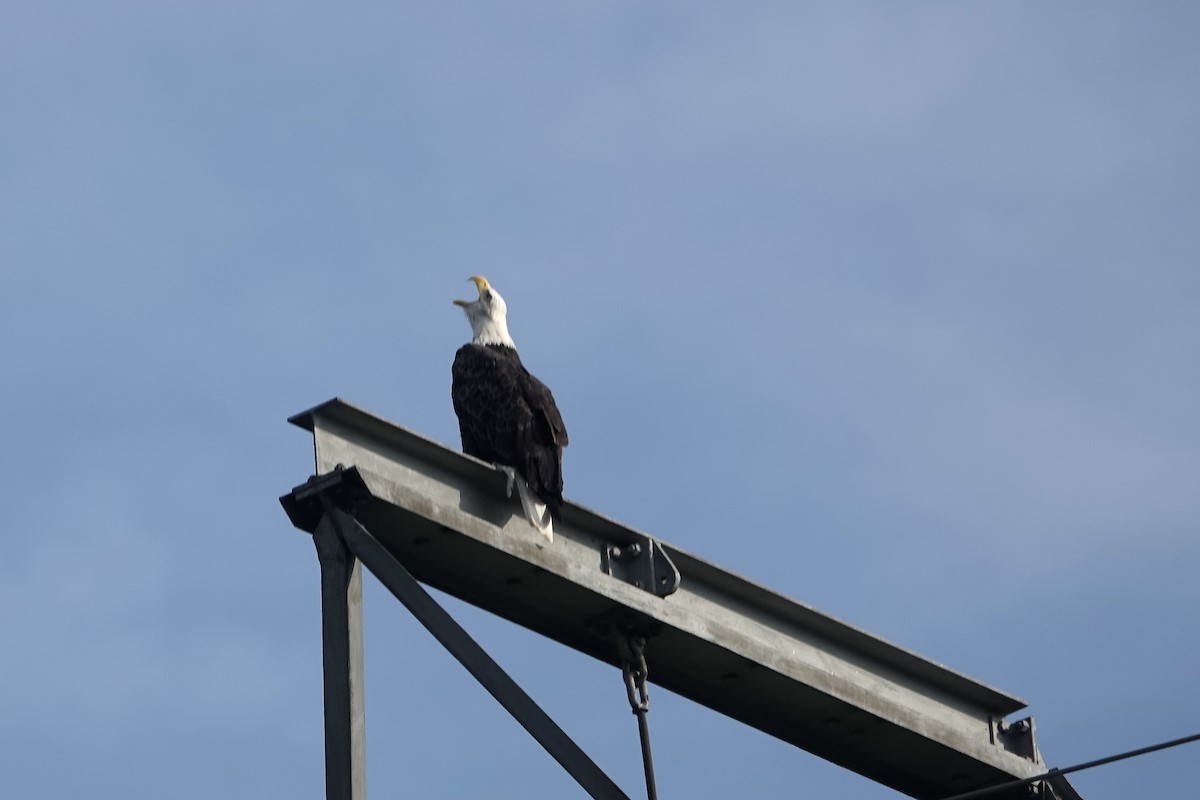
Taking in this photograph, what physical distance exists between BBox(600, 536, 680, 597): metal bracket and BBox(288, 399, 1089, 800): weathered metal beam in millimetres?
11

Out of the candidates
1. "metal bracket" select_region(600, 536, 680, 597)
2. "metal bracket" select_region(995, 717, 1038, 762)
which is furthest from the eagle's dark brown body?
"metal bracket" select_region(995, 717, 1038, 762)

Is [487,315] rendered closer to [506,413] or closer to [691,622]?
[506,413]

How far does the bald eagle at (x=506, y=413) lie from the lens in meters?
7.75

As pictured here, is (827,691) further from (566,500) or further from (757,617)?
(566,500)

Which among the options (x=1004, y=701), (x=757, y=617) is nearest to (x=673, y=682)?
(x=757, y=617)

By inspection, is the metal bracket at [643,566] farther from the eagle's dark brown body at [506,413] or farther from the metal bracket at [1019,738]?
the metal bracket at [1019,738]

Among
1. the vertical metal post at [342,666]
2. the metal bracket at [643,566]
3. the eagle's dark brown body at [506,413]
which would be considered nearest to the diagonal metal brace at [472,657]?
the vertical metal post at [342,666]

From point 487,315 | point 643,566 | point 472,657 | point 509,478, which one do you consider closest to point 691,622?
point 643,566

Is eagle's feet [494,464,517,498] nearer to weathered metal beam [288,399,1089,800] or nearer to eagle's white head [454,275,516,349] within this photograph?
weathered metal beam [288,399,1089,800]

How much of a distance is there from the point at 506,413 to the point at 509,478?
1.89 m

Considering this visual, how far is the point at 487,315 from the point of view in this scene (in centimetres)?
1102

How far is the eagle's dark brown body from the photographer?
8648 mm

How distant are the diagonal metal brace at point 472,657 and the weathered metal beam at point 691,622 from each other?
0.72ft

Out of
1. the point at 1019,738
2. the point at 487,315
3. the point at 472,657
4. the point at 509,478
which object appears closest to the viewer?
the point at 472,657
